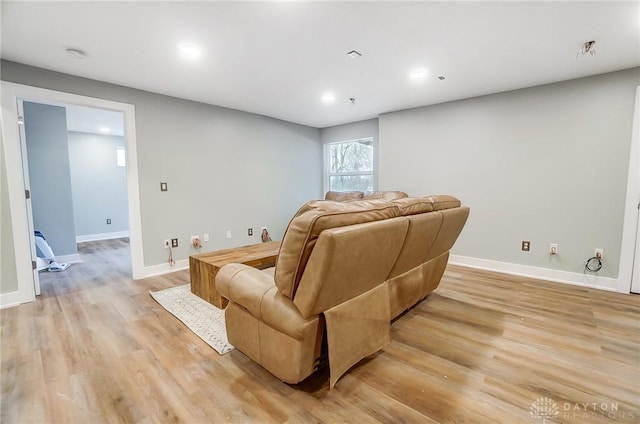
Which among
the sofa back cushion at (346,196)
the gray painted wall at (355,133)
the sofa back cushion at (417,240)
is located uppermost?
the gray painted wall at (355,133)

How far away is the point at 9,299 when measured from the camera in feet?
8.80

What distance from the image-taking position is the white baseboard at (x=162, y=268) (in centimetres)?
355

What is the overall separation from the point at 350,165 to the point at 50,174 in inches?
194

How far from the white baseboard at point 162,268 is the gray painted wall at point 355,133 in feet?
11.0

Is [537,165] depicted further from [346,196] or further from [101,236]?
[101,236]

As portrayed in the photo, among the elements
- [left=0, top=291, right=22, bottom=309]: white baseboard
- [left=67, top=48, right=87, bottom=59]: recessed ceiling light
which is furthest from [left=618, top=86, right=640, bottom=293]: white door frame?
[left=0, top=291, right=22, bottom=309]: white baseboard

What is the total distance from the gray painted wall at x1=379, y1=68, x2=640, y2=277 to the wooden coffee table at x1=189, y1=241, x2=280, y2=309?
271 cm

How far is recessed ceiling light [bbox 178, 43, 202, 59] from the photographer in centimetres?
235

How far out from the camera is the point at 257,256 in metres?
2.93

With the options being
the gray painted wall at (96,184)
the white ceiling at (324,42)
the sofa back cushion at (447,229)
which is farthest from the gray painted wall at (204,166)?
the sofa back cushion at (447,229)

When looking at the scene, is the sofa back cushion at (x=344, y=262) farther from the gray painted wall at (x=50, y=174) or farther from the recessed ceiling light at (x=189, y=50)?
the gray painted wall at (x=50, y=174)

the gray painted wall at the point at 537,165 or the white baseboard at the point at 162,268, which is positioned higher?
the gray painted wall at the point at 537,165

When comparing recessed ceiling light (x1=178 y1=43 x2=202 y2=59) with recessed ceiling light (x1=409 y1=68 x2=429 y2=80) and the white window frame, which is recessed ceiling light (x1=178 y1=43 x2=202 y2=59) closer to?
recessed ceiling light (x1=409 y1=68 x2=429 y2=80)

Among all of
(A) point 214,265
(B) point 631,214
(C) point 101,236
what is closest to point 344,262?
(A) point 214,265
